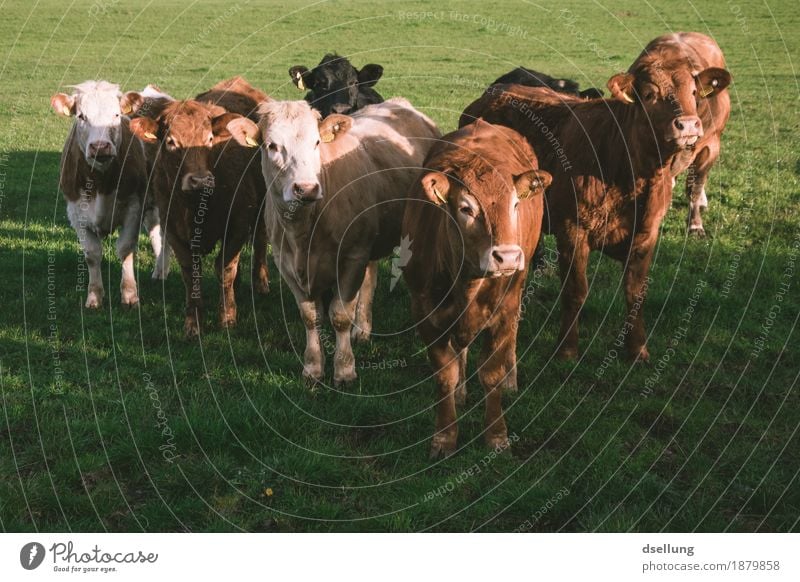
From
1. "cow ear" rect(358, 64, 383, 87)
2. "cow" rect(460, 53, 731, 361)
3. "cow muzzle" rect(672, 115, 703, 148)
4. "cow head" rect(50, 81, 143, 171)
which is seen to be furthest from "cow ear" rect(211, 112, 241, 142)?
"cow muzzle" rect(672, 115, 703, 148)

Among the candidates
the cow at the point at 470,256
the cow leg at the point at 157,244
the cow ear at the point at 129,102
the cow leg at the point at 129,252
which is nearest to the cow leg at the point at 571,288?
the cow at the point at 470,256

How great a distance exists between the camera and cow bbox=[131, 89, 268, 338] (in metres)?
8.79

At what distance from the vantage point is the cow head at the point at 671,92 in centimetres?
742

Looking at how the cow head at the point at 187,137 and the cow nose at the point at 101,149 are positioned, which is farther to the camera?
the cow nose at the point at 101,149

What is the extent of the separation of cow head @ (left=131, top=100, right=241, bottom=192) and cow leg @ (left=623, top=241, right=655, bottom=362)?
419 cm

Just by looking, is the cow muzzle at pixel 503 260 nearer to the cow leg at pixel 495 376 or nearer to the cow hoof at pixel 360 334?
the cow leg at pixel 495 376

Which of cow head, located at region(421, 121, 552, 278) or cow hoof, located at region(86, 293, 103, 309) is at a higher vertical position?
cow head, located at region(421, 121, 552, 278)

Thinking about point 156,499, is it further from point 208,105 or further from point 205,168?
point 208,105

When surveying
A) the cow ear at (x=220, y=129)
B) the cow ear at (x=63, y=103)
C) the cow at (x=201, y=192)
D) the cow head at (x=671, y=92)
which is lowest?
the cow at (x=201, y=192)

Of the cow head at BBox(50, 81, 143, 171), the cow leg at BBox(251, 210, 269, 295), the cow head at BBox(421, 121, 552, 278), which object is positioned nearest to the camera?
the cow head at BBox(421, 121, 552, 278)

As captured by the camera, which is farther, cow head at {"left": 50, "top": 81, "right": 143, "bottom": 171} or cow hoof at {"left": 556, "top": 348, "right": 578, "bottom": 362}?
cow head at {"left": 50, "top": 81, "right": 143, "bottom": 171}

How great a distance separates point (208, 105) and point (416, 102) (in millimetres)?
13267

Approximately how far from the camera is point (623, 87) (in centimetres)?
785

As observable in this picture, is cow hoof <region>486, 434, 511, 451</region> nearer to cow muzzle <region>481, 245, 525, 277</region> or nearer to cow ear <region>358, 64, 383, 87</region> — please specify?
cow muzzle <region>481, 245, 525, 277</region>
